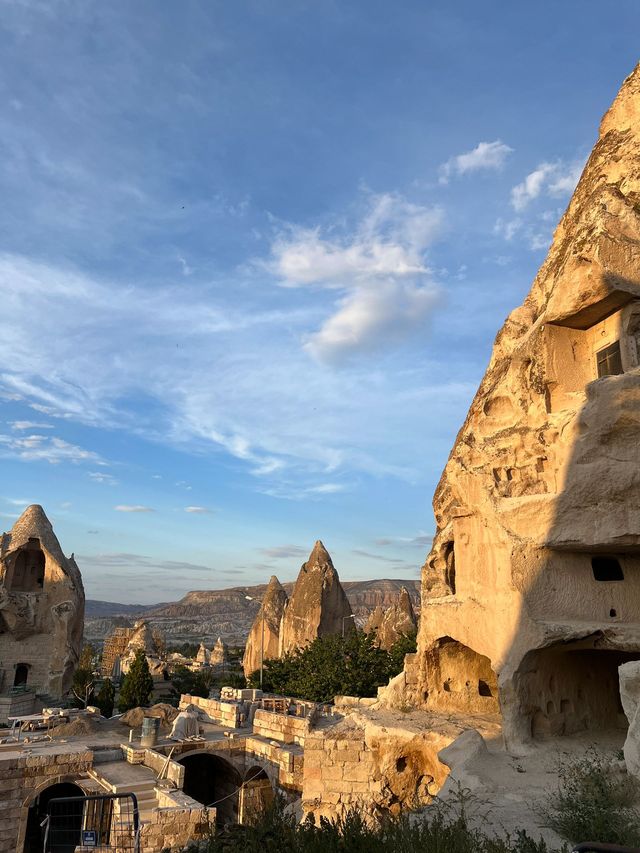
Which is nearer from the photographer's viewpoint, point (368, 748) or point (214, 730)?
point (368, 748)

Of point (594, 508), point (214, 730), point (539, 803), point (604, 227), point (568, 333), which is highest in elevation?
point (604, 227)

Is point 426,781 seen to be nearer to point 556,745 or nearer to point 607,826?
point 556,745

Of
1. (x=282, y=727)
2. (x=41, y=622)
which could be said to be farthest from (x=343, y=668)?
(x=41, y=622)

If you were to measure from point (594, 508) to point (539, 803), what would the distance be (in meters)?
4.99

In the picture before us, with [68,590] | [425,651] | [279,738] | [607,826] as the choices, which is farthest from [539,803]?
[68,590]

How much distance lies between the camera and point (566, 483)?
1143cm

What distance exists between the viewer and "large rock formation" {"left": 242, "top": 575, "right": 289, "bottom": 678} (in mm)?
41000

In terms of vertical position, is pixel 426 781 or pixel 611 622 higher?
pixel 611 622

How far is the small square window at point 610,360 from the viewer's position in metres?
12.5

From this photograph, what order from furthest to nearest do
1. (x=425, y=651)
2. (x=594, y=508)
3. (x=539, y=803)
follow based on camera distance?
(x=425, y=651) → (x=594, y=508) → (x=539, y=803)

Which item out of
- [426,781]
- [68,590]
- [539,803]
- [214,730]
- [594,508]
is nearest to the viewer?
[539,803]

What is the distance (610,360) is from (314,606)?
27310mm

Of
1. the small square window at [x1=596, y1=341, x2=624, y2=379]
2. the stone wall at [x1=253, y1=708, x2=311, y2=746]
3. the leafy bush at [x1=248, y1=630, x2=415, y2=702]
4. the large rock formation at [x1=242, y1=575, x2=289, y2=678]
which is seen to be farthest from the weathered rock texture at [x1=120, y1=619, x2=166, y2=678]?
the small square window at [x1=596, y1=341, x2=624, y2=379]

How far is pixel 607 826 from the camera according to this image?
6.02 meters
